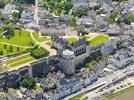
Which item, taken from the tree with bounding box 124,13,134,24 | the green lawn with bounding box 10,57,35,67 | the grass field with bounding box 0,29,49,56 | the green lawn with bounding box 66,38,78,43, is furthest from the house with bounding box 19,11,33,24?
the green lawn with bounding box 10,57,35,67

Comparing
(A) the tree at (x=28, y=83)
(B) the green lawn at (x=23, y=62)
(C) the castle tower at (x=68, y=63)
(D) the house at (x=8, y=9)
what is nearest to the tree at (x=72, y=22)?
(D) the house at (x=8, y=9)

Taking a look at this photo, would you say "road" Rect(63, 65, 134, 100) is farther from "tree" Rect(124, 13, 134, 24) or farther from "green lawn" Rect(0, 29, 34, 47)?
"tree" Rect(124, 13, 134, 24)

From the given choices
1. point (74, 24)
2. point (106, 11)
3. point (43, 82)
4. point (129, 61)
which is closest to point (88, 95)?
point (43, 82)

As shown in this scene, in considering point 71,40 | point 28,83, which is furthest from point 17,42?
point 28,83

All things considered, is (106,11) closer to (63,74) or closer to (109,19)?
(109,19)

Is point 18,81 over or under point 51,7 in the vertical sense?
under

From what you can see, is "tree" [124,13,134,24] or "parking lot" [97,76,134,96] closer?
"parking lot" [97,76,134,96]

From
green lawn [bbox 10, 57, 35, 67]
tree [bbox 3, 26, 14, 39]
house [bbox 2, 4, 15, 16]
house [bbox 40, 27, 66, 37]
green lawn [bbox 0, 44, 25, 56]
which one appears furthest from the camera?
house [bbox 2, 4, 15, 16]

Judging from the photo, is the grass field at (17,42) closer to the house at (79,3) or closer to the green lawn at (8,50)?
the green lawn at (8,50)

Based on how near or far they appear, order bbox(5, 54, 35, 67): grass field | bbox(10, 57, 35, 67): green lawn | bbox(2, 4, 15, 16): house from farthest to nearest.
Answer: bbox(2, 4, 15, 16): house → bbox(5, 54, 35, 67): grass field → bbox(10, 57, 35, 67): green lawn
